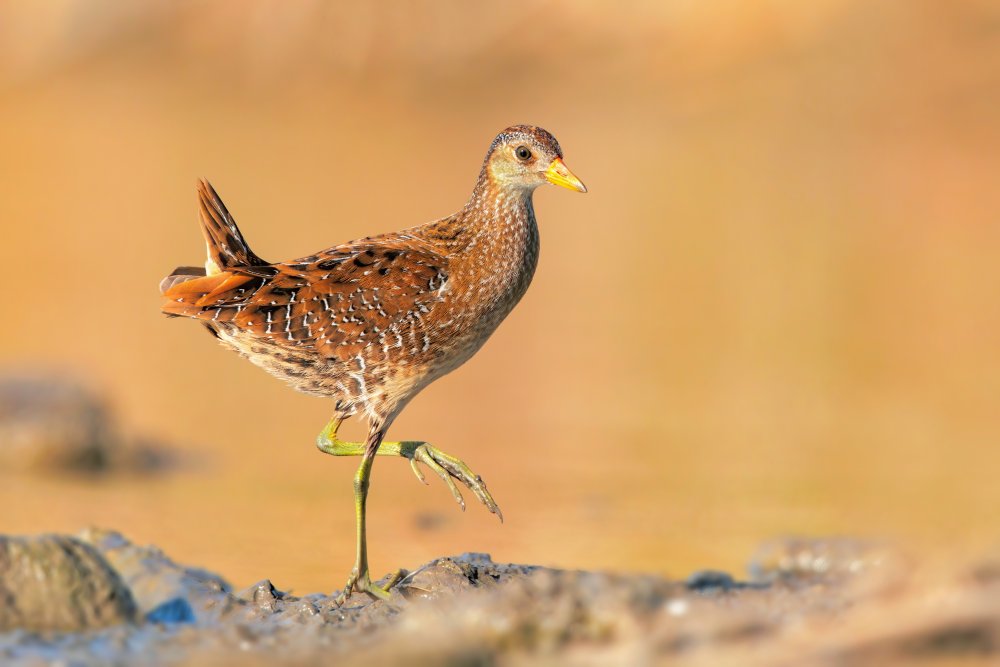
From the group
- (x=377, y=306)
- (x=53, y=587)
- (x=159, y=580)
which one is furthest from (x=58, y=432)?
(x=53, y=587)

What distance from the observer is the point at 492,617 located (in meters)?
4.08

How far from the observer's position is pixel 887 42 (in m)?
27.9

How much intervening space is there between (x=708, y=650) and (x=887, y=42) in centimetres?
2553

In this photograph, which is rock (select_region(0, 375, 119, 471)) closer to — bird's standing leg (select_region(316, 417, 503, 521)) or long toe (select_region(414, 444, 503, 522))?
bird's standing leg (select_region(316, 417, 503, 521))

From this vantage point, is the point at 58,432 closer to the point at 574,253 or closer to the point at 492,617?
the point at 492,617

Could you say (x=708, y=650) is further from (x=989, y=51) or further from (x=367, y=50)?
(x=367, y=50)

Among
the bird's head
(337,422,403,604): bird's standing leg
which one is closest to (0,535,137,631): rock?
(337,422,403,604): bird's standing leg

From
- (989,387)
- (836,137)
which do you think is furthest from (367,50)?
(989,387)

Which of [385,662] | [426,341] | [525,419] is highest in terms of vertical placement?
[525,419]

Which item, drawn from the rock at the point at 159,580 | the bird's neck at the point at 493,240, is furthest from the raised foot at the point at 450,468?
the rock at the point at 159,580

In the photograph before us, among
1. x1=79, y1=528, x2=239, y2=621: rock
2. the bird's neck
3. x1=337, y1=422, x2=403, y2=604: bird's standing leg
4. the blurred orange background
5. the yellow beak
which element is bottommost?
x1=79, y1=528, x2=239, y2=621: rock

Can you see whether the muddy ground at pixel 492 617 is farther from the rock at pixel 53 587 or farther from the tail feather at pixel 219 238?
the tail feather at pixel 219 238

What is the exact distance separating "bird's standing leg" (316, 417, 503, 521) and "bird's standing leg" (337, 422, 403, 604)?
3.1 inches

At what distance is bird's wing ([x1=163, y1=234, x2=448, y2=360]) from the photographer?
240 inches
